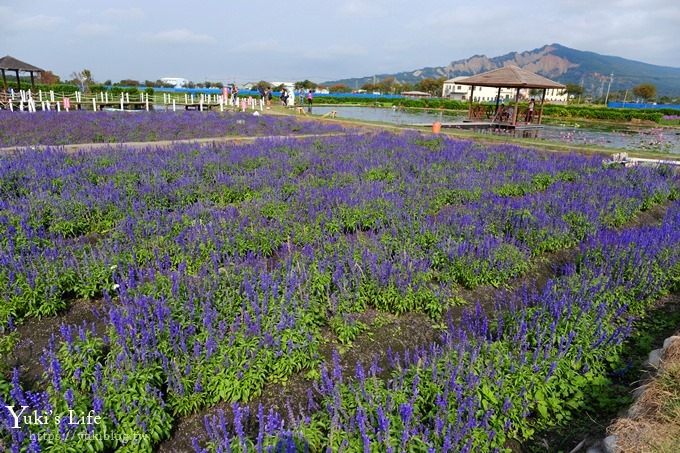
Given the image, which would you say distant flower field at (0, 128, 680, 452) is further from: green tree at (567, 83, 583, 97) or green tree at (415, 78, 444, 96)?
green tree at (567, 83, 583, 97)

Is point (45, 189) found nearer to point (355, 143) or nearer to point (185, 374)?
point (185, 374)

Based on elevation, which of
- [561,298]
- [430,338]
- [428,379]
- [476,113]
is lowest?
[430,338]

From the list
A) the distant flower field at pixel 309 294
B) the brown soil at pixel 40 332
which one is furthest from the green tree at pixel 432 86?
the brown soil at pixel 40 332

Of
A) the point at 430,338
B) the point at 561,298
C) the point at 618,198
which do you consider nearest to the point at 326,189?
the point at 430,338

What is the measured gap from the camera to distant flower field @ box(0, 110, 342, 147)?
15734 millimetres

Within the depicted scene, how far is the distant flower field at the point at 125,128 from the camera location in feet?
51.6

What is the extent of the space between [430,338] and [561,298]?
1.50 metres

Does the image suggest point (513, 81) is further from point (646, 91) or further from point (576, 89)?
point (576, 89)

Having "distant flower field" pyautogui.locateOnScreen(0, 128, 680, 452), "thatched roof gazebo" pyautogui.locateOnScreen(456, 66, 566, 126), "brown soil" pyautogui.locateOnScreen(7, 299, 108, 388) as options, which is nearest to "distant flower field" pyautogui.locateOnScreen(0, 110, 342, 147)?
"distant flower field" pyautogui.locateOnScreen(0, 128, 680, 452)

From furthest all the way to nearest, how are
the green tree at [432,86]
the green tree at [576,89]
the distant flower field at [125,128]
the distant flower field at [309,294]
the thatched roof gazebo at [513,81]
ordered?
the green tree at [432,86] → the green tree at [576,89] → the thatched roof gazebo at [513,81] → the distant flower field at [125,128] → the distant flower field at [309,294]

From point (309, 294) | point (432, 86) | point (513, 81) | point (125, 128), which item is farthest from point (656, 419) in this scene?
point (432, 86)

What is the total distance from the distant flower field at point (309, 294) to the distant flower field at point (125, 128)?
6032mm

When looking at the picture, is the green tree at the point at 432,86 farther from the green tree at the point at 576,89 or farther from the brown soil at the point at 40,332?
the brown soil at the point at 40,332

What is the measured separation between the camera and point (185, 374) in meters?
3.63
